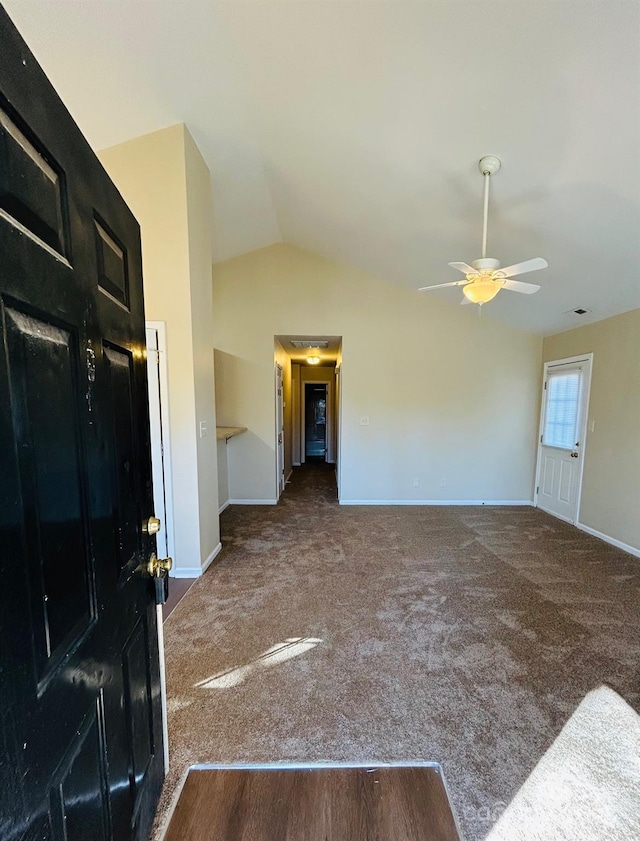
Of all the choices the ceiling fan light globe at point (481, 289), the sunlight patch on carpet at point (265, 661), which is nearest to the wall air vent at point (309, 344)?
the ceiling fan light globe at point (481, 289)

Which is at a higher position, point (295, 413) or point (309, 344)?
point (309, 344)

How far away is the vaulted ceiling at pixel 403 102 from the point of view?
1.74 m

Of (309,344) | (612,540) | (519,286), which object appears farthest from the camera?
(309,344)

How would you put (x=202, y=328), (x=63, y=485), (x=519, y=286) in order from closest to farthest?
(x=63, y=485), (x=519, y=286), (x=202, y=328)

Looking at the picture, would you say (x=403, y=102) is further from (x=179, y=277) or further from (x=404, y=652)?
(x=404, y=652)

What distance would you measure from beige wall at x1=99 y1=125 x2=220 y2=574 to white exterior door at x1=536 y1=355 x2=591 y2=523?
425cm

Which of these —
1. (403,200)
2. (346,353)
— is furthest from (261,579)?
(403,200)

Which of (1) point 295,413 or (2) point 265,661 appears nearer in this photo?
(2) point 265,661

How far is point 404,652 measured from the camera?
2.03m

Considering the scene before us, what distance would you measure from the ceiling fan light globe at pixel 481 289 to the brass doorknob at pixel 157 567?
2525 millimetres

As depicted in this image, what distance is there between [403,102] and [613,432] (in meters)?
Answer: 3.66

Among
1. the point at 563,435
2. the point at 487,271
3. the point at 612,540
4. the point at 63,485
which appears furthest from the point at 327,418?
the point at 63,485

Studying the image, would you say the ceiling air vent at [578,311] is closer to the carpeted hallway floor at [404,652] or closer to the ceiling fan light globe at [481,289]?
the ceiling fan light globe at [481,289]

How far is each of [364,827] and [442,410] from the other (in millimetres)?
4254
